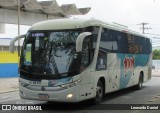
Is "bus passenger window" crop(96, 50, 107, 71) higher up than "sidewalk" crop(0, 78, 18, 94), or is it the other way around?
"bus passenger window" crop(96, 50, 107, 71)

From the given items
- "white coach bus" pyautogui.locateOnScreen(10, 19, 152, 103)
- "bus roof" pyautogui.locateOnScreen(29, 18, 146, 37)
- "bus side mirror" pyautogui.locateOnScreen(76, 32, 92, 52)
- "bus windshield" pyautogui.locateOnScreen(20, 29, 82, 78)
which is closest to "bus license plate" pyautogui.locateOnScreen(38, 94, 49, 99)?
"white coach bus" pyautogui.locateOnScreen(10, 19, 152, 103)

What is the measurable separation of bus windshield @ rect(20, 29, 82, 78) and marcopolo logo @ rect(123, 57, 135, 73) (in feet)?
18.4

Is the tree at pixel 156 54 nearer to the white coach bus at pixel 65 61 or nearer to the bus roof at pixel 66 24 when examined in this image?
the white coach bus at pixel 65 61

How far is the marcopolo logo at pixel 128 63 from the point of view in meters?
18.5

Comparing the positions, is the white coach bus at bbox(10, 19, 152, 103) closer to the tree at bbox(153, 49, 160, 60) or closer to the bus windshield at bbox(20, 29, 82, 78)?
the bus windshield at bbox(20, 29, 82, 78)

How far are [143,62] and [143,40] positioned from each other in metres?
1.23

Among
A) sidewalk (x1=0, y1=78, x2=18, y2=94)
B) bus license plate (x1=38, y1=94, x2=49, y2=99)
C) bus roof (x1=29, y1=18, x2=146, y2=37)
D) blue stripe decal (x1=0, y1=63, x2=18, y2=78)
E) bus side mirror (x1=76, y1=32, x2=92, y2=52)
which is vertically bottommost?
sidewalk (x1=0, y1=78, x2=18, y2=94)

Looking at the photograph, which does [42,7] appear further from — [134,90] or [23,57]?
[23,57]

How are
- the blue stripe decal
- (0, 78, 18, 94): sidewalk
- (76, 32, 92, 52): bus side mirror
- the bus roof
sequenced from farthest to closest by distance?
the blue stripe decal → (0, 78, 18, 94): sidewalk → the bus roof → (76, 32, 92, 52): bus side mirror

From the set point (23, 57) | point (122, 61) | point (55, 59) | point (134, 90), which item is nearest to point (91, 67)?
point (55, 59)

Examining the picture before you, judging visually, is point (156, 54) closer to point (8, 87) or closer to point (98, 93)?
point (8, 87)

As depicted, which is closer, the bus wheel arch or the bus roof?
the bus roof

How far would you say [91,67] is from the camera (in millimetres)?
13984

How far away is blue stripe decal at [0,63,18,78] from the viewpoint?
3675cm
